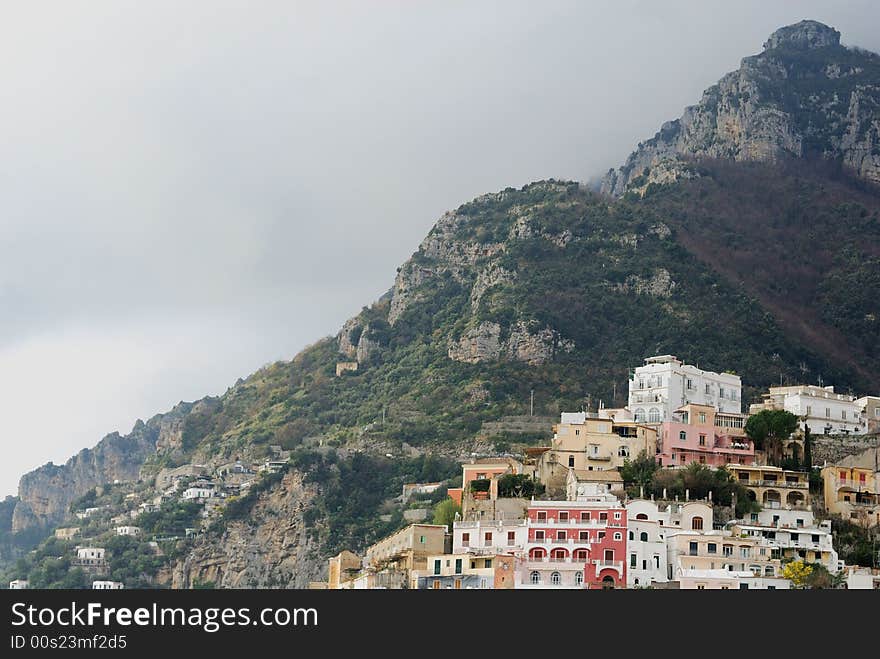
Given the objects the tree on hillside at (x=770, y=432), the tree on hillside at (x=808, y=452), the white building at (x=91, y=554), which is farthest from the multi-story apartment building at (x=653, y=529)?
the white building at (x=91, y=554)

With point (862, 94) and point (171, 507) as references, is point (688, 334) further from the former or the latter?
point (862, 94)

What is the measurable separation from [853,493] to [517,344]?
46.4m

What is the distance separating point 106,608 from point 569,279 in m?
89.7

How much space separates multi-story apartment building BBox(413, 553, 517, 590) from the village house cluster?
72 millimetres

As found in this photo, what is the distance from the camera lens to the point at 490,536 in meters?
87.9

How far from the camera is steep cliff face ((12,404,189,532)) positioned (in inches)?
7485

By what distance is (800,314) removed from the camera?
150 m

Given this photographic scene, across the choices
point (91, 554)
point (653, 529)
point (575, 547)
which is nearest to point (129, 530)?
point (91, 554)

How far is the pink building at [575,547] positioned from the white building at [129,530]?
190ft

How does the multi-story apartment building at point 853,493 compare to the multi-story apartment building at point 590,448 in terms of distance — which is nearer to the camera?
the multi-story apartment building at point 853,493

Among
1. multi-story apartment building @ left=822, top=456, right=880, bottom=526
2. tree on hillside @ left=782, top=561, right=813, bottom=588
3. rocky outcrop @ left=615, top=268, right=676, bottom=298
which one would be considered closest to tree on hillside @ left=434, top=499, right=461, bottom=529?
tree on hillside @ left=782, top=561, right=813, bottom=588

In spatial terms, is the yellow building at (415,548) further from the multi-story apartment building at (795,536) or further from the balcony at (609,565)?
the multi-story apartment building at (795,536)

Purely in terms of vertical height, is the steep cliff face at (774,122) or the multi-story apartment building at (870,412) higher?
the steep cliff face at (774,122)

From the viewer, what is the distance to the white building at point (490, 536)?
86625 millimetres
